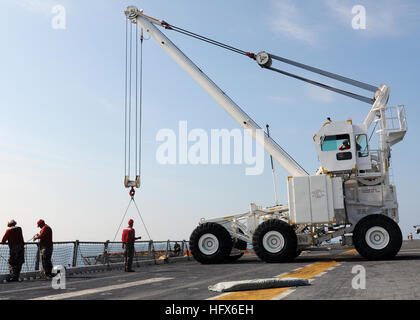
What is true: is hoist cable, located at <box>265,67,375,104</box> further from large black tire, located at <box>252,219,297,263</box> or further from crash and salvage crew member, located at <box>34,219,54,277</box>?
crash and salvage crew member, located at <box>34,219,54,277</box>

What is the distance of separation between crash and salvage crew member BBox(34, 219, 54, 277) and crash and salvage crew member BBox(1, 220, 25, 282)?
54 centimetres

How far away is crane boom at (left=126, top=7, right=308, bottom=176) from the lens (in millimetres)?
19720

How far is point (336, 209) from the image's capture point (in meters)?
16.5

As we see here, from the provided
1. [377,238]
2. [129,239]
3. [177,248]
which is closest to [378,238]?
[377,238]

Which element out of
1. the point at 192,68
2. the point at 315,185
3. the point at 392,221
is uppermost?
the point at 192,68

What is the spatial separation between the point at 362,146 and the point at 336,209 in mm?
2884

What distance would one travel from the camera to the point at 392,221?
15625mm

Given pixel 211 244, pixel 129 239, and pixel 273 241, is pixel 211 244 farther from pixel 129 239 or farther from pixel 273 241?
pixel 129 239

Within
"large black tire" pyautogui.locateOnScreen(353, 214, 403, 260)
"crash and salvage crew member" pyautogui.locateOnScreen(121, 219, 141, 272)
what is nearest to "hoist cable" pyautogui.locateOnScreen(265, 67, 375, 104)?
"large black tire" pyautogui.locateOnScreen(353, 214, 403, 260)

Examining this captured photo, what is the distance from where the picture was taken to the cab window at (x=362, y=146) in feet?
55.1
